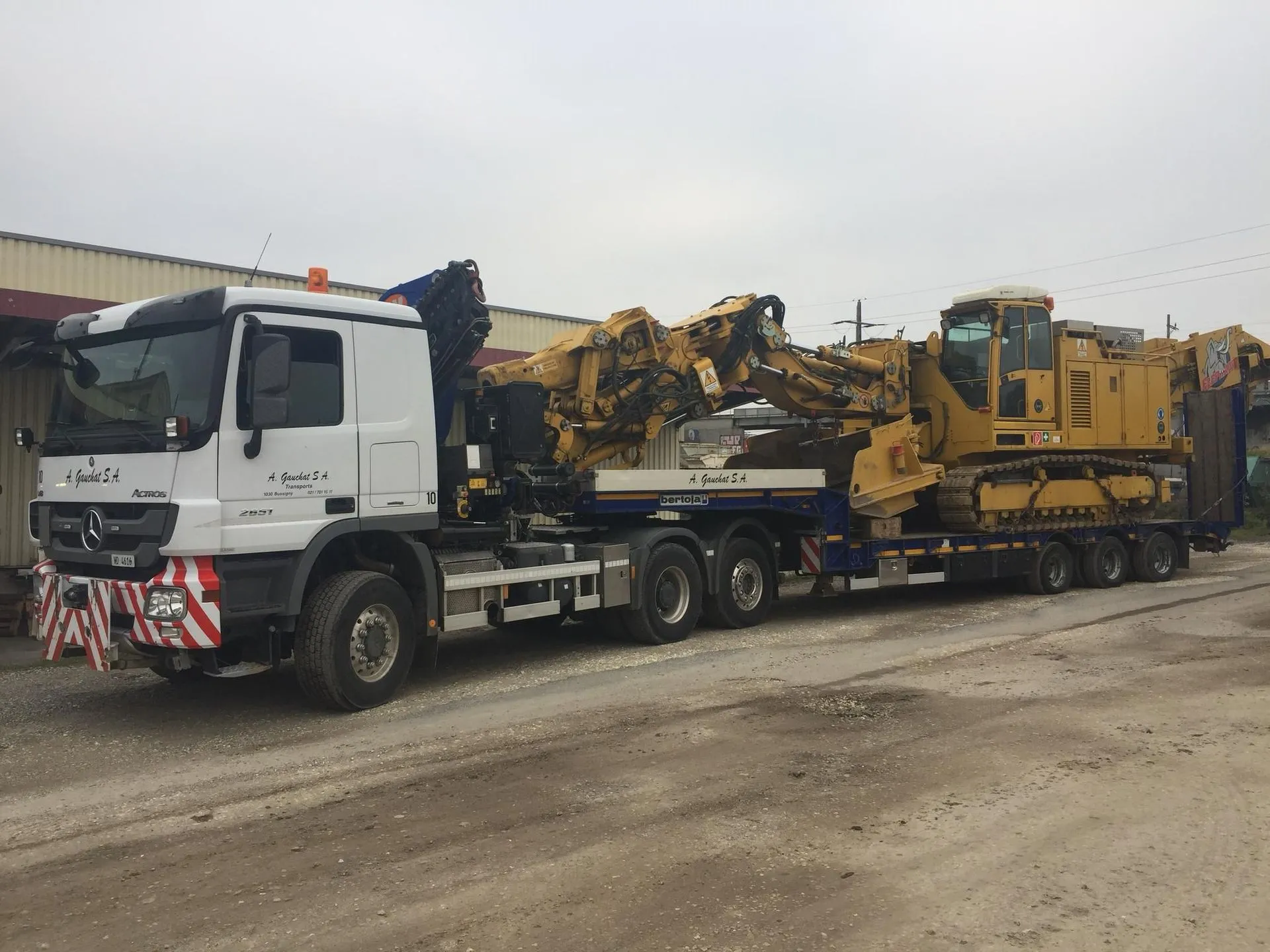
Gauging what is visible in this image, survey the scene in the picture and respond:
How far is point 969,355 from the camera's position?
14.6 meters

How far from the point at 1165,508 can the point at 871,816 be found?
50.4 ft

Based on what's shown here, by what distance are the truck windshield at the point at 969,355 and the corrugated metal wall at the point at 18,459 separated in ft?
41.0

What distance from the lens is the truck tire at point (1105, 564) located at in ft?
51.1

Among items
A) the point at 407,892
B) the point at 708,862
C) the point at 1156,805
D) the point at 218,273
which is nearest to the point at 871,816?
the point at 708,862

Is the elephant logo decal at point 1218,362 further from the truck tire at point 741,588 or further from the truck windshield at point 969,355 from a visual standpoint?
the truck tire at point 741,588

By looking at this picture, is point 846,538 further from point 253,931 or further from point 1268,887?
point 253,931

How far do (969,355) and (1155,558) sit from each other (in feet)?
17.2

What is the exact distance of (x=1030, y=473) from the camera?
577 inches

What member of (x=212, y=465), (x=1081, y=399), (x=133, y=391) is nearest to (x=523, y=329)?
(x=1081, y=399)

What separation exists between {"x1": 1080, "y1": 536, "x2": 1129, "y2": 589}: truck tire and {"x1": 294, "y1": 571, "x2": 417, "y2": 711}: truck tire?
1151 cm

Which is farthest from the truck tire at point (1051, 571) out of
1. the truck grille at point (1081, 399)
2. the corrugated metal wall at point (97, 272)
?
the corrugated metal wall at point (97, 272)

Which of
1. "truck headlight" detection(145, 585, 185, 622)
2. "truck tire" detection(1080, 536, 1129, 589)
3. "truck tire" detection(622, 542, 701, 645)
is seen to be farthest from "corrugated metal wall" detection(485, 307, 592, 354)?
"truck headlight" detection(145, 585, 185, 622)

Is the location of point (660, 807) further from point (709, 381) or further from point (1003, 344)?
point (1003, 344)

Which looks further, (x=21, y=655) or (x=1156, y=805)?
(x=21, y=655)
